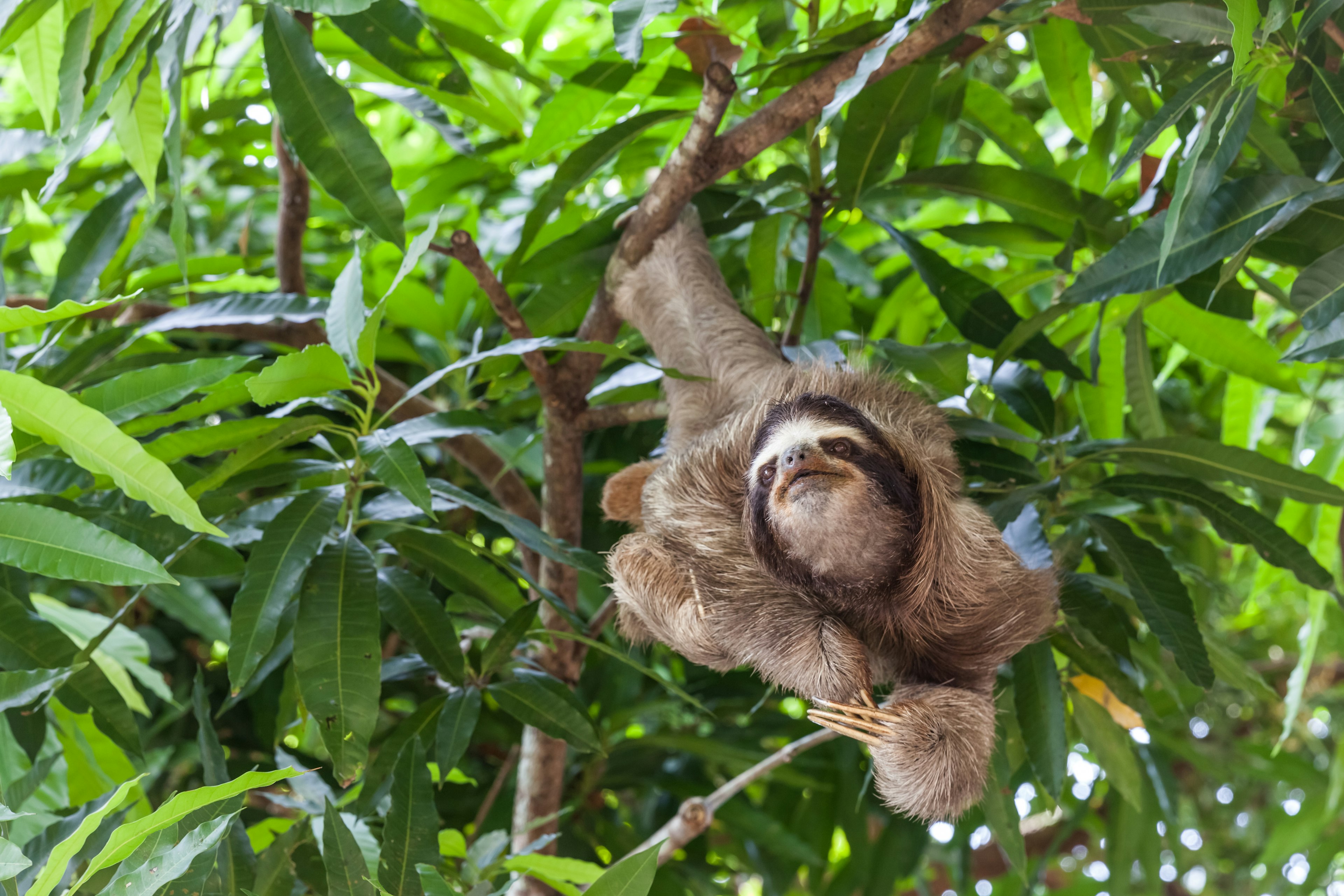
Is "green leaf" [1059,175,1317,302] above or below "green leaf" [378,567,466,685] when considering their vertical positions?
above

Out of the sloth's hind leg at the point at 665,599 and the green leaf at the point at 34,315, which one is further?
the sloth's hind leg at the point at 665,599

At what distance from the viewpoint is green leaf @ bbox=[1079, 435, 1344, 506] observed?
70.6 inches

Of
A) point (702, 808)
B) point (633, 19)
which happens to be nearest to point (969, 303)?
point (633, 19)

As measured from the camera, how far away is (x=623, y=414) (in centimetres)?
230

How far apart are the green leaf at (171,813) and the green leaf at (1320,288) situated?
1501mm

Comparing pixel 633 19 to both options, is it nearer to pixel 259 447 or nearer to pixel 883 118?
pixel 883 118

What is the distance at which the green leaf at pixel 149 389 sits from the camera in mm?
1654

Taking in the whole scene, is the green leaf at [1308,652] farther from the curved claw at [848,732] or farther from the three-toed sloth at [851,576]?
the curved claw at [848,732]

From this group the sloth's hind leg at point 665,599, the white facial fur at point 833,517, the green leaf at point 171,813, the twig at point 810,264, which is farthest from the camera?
the twig at point 810,264

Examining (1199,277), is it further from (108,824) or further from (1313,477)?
(108,824)

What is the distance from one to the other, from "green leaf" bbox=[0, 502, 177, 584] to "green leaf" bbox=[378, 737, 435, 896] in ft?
1.58

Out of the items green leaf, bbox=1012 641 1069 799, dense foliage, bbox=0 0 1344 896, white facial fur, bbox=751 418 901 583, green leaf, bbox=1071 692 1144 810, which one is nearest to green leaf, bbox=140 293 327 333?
dense foliage, bbox=0 0 1344 896

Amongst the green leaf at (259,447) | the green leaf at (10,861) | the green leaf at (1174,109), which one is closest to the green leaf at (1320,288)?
the green leaf at (1174,109)

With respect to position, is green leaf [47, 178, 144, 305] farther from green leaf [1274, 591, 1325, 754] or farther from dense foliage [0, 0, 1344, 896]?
green leaf [1274, 591, 1325, 754]
